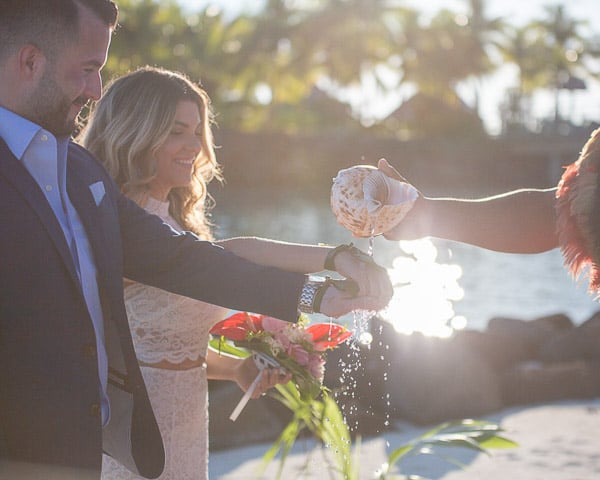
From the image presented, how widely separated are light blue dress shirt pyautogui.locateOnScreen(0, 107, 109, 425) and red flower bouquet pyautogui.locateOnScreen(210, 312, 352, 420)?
2.12 ft

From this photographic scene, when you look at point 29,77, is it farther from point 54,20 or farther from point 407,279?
point 407,279

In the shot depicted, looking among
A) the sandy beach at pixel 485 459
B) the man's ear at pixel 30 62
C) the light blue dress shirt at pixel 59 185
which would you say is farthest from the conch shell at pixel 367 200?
the sandy beach at pixel 485 459

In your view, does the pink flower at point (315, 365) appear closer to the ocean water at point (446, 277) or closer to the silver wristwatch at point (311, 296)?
the ocean water at point (446, 277)

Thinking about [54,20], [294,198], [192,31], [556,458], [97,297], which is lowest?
[556,458]

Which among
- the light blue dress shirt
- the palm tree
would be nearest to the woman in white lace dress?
the light blue dress shirt

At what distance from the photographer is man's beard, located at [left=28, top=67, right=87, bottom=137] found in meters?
1.88

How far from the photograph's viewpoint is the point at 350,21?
186ft

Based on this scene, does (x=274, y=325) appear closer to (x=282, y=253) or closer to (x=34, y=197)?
(x=282, y=253)

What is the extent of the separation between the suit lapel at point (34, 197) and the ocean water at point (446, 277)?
34.0 inches

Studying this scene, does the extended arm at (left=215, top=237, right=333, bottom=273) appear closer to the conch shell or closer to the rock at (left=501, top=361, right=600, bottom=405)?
the conch shell

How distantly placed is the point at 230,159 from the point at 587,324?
38097 mm

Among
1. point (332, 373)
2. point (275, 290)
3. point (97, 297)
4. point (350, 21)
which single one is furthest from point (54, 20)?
point (350, 21)

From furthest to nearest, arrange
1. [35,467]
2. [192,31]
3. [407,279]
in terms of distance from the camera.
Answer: [192,31] < [407,279] < [35,467]

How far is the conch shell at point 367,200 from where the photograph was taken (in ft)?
7.91
